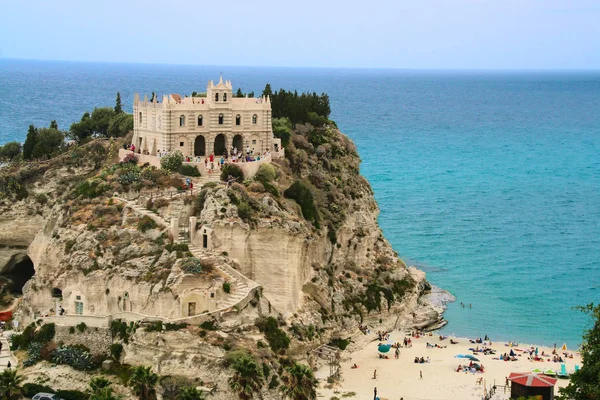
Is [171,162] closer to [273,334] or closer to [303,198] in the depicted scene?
[303,198]

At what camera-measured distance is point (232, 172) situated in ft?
234

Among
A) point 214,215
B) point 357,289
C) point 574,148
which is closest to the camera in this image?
point 214,215

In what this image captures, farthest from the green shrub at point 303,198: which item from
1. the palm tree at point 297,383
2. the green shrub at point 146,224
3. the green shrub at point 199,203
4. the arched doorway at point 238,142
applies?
the palm tree at point 297,383

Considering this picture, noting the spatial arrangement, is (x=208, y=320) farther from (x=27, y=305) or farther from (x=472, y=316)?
(x=472, y=316)

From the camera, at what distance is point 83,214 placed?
227 ft

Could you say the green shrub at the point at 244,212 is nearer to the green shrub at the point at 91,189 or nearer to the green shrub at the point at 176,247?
the green shrub at the point at 176,247

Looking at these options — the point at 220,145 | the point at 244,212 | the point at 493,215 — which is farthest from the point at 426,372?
the point at 493,215

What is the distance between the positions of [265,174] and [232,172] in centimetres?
249

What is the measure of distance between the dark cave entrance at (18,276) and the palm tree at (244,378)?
26.4m

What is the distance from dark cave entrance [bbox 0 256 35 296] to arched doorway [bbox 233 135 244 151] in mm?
17624

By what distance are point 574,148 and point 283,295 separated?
11786 cm

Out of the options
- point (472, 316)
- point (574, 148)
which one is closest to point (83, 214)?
point (472, 316)

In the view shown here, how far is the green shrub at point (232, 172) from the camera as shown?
71.0m

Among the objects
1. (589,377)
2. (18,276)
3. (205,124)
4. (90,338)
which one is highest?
(205,124)
